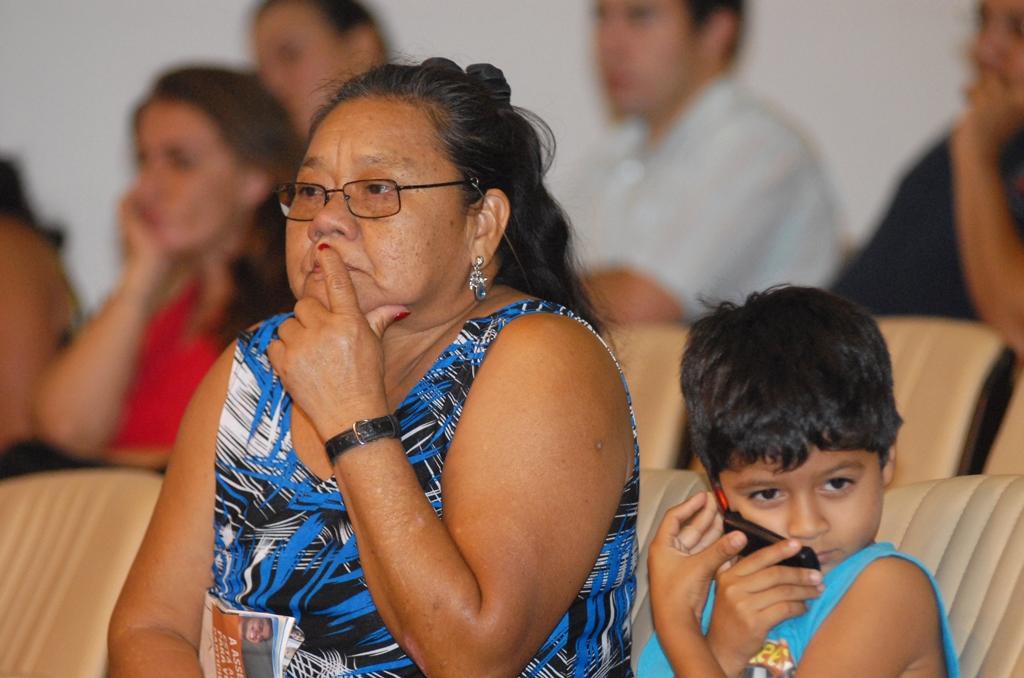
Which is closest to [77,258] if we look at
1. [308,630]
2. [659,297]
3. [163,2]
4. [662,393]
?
[163,2]

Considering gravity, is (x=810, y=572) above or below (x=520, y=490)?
below

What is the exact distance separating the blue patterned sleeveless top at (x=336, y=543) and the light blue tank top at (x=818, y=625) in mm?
169

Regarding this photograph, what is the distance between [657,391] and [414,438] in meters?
1.19

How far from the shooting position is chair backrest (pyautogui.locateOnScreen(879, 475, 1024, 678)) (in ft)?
6.03

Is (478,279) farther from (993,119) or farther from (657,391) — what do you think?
(993,119)

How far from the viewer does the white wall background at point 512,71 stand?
15.2ft

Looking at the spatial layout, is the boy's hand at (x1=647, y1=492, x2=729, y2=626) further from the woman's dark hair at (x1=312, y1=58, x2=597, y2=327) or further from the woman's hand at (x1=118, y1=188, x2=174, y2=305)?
the woman's hand at (x1=118, y1=188, x2=174, y2=305)

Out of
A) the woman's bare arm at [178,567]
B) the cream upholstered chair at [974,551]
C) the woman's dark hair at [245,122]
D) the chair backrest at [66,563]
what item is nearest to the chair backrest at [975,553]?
the cream upholstered chair at [974,551]

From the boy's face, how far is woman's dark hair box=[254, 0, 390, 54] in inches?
116

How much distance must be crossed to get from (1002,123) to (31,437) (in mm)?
2775

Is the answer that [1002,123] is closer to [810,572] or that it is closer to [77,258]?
[810,572]

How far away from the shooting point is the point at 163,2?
488cm

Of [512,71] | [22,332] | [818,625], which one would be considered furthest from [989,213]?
[22,332]

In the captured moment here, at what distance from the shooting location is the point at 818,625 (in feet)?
6.05
